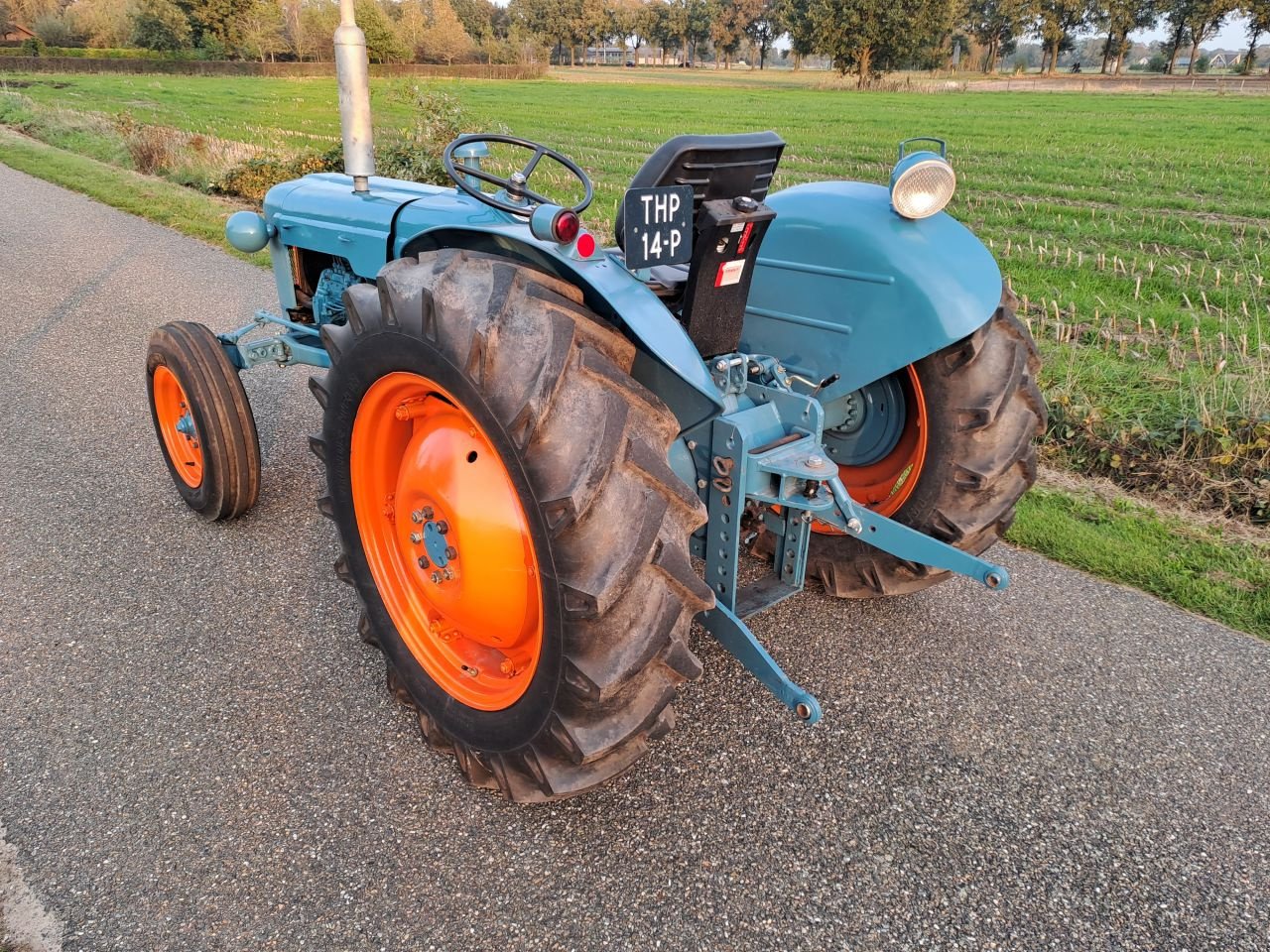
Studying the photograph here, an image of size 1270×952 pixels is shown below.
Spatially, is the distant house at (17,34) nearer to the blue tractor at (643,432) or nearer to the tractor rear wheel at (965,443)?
the blue tractor at (643,432)

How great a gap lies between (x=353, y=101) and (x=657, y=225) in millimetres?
2077

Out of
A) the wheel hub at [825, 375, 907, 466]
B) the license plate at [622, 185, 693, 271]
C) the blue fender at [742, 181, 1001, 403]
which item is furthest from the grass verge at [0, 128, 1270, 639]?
the license plate at [622, 185, 693, 271]

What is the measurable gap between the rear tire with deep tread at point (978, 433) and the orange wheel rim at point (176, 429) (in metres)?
2.66

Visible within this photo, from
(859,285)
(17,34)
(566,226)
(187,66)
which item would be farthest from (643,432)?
(17,34)

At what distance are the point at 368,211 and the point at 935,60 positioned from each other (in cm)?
7339

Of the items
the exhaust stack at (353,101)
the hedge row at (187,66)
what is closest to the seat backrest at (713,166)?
the exhaust stack at (353,101)

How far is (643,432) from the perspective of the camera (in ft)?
5.74

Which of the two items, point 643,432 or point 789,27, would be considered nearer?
point 643,432

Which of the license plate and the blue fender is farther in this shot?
the blue fender

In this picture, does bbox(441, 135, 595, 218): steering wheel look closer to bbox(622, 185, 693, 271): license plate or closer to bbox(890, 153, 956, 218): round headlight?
bbox(622, 185, 693, 271): license plate

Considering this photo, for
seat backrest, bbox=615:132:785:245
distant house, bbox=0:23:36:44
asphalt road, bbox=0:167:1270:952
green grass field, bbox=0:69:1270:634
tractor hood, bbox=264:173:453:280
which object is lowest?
asphalt road, bbox=0:167:1270:952

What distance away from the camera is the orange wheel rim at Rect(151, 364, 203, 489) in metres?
3.42

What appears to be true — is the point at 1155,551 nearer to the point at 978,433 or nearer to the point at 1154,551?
the point at 1154,551

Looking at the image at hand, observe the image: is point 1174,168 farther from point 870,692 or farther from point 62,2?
point 62,2
